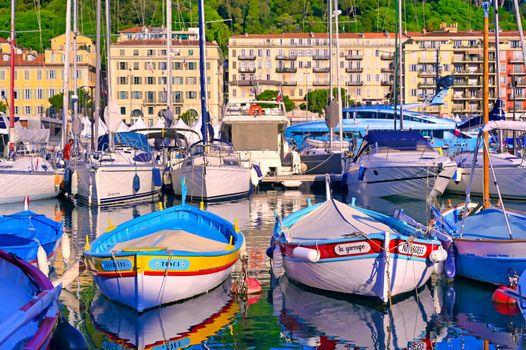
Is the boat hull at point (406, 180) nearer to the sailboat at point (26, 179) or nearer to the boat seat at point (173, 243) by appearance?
the sailboat at point (26, 179)

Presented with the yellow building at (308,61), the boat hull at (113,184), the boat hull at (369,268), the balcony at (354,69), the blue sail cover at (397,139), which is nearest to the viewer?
the boat hull at (369,268)

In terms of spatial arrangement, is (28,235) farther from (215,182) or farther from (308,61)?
(308,61)

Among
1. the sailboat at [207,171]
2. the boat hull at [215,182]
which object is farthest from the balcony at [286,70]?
the boat hull at [215,182]

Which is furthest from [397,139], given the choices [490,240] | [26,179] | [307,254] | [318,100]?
[318,100]

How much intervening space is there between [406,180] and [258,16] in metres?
115

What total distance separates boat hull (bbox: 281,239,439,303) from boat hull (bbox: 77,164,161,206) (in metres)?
21.3

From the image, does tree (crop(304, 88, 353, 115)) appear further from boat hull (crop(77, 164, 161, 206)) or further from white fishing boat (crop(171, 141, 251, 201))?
boat hull (crop(77, 164, 161, 206))

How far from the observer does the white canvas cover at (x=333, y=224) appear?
18562 mm

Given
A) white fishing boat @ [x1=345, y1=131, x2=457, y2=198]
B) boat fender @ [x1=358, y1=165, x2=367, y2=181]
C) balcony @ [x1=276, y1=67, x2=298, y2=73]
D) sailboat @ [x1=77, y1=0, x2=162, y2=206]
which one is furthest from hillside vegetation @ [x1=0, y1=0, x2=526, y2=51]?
boat fender @ [x1=358, y1=165, x2=367, y2=181]

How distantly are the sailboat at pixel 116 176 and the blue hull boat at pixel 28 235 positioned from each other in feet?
53.1

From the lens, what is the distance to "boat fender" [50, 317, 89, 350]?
506 inches

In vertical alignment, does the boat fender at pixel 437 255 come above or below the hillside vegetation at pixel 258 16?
below

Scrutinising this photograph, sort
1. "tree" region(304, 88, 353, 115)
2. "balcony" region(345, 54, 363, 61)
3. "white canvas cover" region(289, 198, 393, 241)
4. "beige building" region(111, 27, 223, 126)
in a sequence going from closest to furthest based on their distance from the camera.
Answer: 1. "white canvas cover" region(289, 198, 393, 241)
2. "beige building" region(111, 27, 223, 126)
3. "tree" region(304, 88, 353, 115)
4. "balcony" region(345, 54, 363, 61)

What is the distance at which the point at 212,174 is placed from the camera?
38.9 metres
